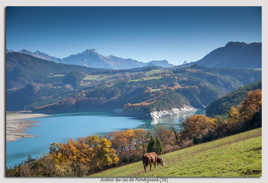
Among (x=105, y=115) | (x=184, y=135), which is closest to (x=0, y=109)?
(x=184, y=135)

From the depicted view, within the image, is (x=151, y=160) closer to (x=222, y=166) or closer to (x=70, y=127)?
(x=222, y=166)

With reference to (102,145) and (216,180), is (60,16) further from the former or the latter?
(102,145)

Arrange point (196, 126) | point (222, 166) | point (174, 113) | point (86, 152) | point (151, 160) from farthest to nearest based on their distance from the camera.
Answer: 1. point (174, 113)
2. point (196, 126)
3. point (86, 152)
4. point (151, 160)
5. point (222, 166)

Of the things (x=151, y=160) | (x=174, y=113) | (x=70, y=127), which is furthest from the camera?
(x=174, y=113)

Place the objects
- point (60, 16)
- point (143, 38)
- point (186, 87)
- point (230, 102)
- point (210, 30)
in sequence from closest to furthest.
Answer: point (60, 16)
point (210, 30)
point (143, 38)
point (230, 102)
point (186, 87)

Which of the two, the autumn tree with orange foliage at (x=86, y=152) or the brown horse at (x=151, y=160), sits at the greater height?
the brown horse at (x=151, y=160)

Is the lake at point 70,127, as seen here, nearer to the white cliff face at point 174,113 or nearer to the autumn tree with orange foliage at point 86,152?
the autumn tree with orange foliage at point 86,152

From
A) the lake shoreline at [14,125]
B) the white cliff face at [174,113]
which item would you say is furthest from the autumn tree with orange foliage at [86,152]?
the white cliff face at [174,113]

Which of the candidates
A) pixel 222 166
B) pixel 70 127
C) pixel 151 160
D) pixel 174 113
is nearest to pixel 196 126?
pixel 151 160

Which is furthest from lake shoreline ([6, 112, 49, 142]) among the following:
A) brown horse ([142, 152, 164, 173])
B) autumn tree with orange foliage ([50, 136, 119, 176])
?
brown horse ([142, 152, 164, 173])

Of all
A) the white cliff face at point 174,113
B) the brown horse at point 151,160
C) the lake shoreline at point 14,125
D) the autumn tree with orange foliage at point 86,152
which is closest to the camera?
the brown horse at point 151,160

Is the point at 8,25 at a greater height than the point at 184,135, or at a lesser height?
greater
